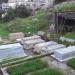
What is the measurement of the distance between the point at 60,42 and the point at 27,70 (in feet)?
18.5

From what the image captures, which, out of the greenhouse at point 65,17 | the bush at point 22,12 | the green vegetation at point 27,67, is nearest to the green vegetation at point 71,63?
the green vegetation at point 27,67

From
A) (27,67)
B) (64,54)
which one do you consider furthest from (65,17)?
(27,67)

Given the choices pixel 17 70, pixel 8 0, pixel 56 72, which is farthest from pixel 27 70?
pixel 8 0

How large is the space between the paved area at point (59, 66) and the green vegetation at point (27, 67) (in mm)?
498

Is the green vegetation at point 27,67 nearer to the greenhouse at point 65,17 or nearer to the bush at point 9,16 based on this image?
the greenhouse at point 65,17

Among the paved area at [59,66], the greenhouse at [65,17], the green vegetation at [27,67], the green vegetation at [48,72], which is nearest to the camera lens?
the green vegetation at [48,72]

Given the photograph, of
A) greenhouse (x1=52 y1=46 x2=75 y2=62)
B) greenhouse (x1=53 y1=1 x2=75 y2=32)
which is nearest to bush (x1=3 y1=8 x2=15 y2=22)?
greenhouse (x1=53 y1=1 x2=75 y2=32)

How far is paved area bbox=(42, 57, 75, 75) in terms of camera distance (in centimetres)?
1062

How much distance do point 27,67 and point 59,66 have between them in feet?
6.43

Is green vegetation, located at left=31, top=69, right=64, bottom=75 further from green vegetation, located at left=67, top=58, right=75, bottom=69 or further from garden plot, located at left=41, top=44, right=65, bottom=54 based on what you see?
garden plot, located at left=41, top=44, right=65, bottom=54

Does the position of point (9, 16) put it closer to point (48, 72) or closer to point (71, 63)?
point (71, 63)

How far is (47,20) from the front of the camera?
24438 millimetres

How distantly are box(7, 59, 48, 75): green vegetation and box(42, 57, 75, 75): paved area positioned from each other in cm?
50

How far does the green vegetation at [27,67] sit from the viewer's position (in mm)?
10867
